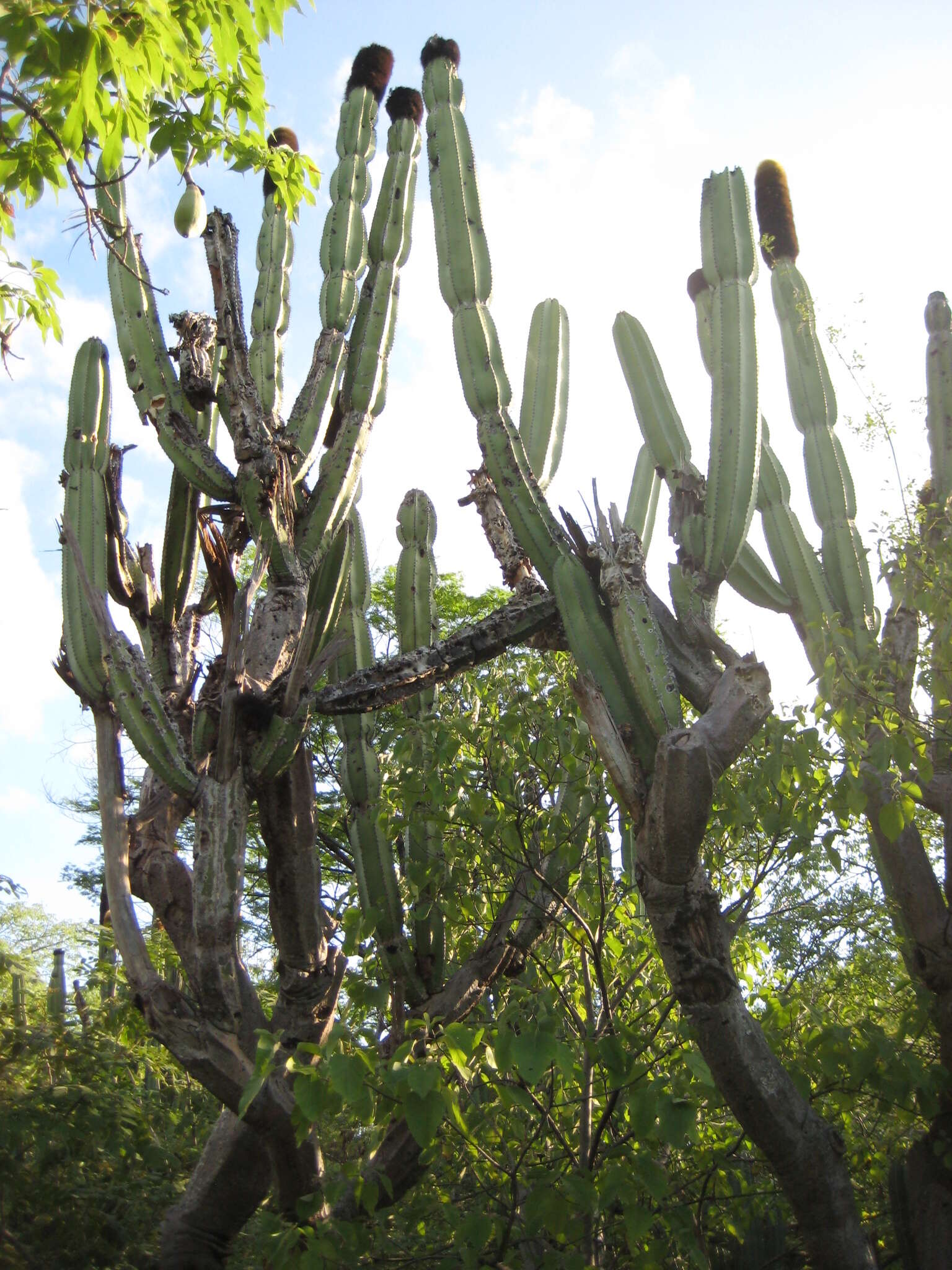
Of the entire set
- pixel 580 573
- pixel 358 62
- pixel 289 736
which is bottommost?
pixel 289 736

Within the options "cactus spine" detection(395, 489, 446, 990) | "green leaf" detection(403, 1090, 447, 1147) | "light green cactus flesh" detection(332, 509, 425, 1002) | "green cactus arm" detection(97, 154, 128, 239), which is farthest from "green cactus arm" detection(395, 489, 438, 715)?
"green leaf" detection(403, 1090, 447, 1147)

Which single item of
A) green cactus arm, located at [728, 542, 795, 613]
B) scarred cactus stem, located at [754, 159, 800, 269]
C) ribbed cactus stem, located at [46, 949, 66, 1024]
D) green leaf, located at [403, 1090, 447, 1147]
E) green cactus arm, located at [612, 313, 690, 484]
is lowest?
green leaf, located at [403, 1090, 447, 1147]

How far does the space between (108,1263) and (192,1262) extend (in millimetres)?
332

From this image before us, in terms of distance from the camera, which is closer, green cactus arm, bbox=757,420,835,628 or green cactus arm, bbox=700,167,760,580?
green cactus arm, bbox=700,167,760,580

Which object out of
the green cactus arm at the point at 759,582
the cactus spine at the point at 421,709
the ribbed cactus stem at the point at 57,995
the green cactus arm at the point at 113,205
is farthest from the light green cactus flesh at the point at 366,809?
the green cactus arm at the point at 759,582

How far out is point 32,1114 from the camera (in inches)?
151

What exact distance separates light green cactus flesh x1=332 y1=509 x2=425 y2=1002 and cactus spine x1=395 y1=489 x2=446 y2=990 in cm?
12

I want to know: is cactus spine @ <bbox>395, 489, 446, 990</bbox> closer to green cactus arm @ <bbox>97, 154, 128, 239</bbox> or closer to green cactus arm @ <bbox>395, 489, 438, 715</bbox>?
green cactus arm @ <bbox>395, 489, 438, 715</bbox>

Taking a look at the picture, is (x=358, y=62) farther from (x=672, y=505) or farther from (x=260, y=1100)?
(x=260, y=1100)

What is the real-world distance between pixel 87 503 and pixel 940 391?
4.57 metres

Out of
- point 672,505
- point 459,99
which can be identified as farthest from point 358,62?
point 672,505

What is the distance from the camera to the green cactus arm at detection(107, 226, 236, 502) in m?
4.56

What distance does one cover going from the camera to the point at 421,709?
533 cm

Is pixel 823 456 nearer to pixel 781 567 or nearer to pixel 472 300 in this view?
pixel 781 567
